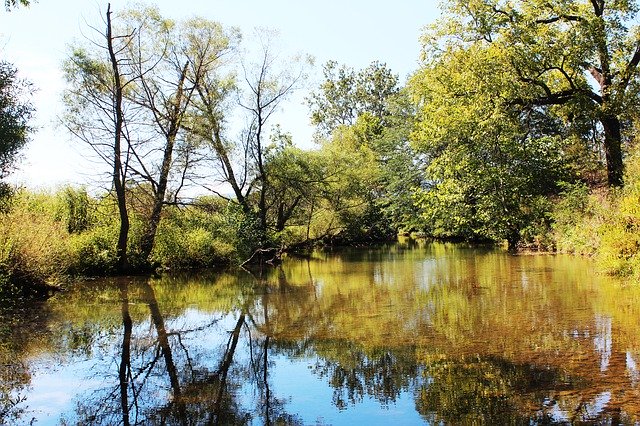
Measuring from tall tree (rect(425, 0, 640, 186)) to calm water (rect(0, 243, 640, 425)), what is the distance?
467 inches

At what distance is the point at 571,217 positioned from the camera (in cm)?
2347

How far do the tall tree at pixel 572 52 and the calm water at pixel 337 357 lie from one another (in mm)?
11864

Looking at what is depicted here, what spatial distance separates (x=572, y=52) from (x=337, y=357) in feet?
65.9

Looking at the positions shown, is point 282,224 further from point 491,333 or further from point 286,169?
point 491,333

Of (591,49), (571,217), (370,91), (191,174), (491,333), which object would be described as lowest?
(491,333)

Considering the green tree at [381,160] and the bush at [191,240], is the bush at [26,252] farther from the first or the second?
the green tree at [381,160]

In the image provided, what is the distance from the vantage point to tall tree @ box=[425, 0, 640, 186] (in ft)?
74.0

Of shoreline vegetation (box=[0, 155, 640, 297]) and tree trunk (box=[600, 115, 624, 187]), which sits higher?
tree trunk (box=[600, 115, 624, 187])

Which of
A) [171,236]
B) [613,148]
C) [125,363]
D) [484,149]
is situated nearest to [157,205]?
[171,236]


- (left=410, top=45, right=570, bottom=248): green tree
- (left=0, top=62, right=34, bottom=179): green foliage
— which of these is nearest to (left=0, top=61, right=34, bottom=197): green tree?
(left=0, top=62, right=34, bottom=179): green foliage

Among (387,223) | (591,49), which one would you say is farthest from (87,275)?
(387,223)

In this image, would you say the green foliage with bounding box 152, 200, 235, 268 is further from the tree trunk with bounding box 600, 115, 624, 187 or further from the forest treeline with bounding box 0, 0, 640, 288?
the tree trunk with bounding box 600, 115, 624, 187

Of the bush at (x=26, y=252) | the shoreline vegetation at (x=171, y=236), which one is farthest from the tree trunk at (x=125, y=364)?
the shoreline vegetation at (x=171, y=236)

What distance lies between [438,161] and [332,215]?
429 inches
